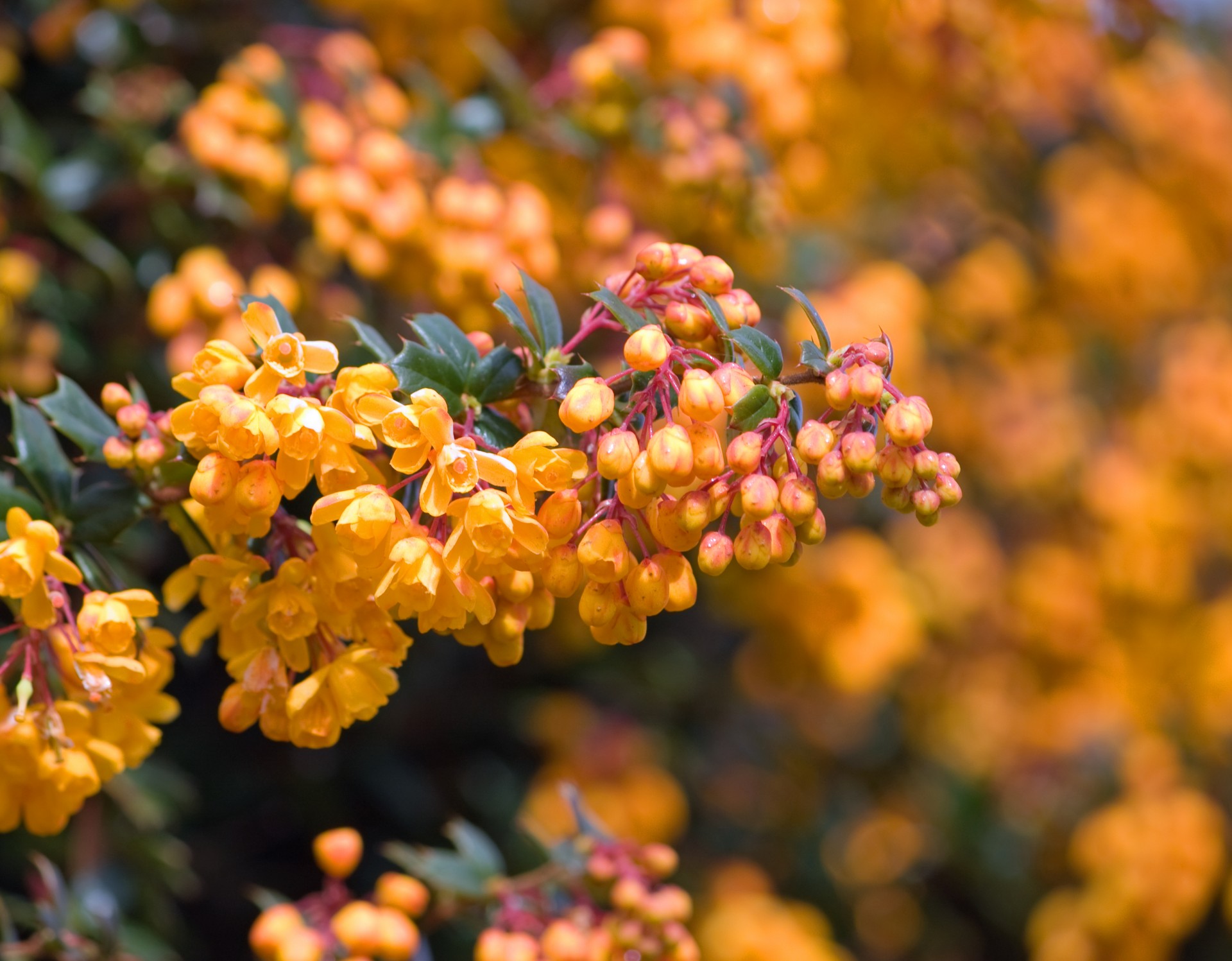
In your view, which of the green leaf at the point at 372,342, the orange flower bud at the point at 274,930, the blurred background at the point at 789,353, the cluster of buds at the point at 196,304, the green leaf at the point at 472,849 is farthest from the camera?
the blurred background at the point at 789,353

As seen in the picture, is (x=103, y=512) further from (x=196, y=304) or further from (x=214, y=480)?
(x=196, y=304)

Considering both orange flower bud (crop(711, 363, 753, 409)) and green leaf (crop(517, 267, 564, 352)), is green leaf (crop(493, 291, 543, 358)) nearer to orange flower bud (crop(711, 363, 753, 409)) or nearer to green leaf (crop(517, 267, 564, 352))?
green leaf (crop(517, 267, 564, 352))

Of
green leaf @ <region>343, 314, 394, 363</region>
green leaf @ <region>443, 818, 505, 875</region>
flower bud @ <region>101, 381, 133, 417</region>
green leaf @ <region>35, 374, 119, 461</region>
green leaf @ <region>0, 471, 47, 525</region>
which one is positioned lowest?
green leaf @ <region>443, 818, 505, 875</region>

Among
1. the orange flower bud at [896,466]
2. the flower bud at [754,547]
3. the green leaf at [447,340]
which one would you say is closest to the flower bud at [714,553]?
the flower bud at [754,547]

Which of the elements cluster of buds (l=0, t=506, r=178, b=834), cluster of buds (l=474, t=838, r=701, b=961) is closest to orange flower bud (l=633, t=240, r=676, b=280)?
cluster of buds (l=0, t=506, r=178, b=834)

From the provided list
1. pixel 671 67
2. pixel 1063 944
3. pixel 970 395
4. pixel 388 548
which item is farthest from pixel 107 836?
pixel 970 395

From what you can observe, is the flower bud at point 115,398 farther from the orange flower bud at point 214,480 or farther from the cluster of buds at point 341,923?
the cluster of buds at point 341,923
